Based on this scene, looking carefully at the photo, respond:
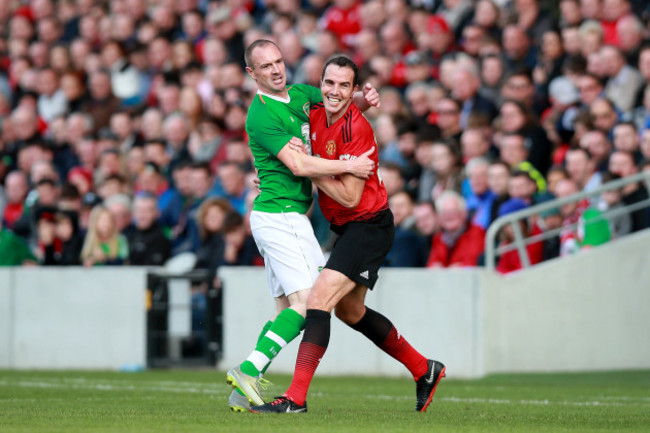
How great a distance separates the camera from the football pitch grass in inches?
282

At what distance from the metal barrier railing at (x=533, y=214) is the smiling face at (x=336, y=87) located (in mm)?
4929

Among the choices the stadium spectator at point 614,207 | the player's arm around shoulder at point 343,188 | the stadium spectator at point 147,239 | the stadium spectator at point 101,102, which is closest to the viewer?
the player's arm around shoulder at point 343,188

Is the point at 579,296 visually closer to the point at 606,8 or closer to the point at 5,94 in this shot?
the point at 606,8

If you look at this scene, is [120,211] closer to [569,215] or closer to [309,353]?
[569,215]

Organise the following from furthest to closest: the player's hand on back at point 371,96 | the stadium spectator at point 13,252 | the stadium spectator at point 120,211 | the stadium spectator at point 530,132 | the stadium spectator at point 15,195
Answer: the stadium spectator at point 15,195, the stadium spectator at point 120,211, the stadium spectator at point 13,252, the stadium spectator at point 530,132, the player's hand on back at point 371,96

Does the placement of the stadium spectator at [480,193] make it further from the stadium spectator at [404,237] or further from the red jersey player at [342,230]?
the red jersey player at [342,230]

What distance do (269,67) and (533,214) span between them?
530 centimetres

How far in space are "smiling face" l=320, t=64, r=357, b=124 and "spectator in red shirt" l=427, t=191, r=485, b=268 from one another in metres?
5.40

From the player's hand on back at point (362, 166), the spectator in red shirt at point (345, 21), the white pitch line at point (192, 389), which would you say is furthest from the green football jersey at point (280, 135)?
the spectator in red shirt at point (345, 21)

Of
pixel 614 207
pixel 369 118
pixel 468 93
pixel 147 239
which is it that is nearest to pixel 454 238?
pixel 614 207

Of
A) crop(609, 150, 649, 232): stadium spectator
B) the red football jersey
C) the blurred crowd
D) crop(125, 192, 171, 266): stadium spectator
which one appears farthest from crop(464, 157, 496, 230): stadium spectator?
the red football jersey

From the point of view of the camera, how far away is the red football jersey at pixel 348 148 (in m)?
7.81

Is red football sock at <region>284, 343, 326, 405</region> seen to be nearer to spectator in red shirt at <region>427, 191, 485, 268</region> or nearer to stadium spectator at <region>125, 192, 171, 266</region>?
spectator in red shirt at <region>427, 191, 485, 268</region>

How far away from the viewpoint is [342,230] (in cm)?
795
